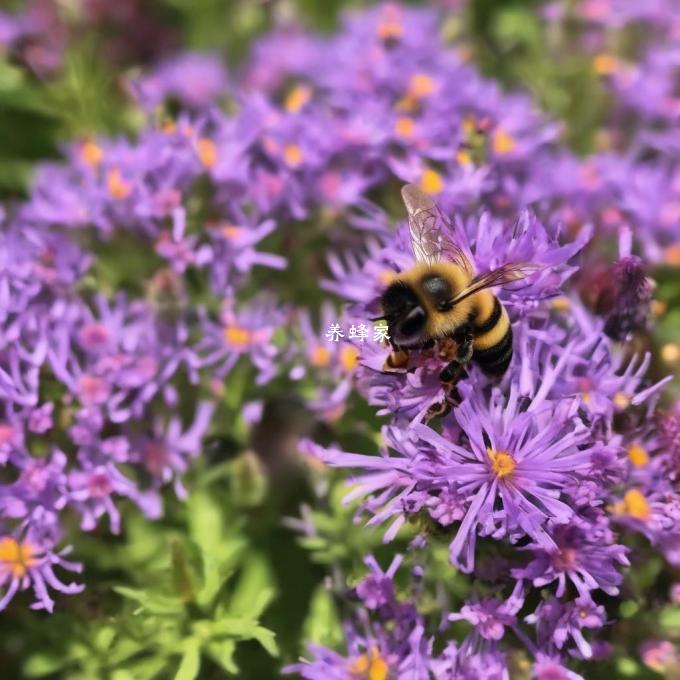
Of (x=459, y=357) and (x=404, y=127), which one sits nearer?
(x=459, y=357)

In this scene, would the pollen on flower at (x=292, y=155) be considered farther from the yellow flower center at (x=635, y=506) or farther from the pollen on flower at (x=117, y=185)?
the yellow flower center at (x=635, y=506)

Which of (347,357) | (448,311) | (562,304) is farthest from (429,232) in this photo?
(347,357)

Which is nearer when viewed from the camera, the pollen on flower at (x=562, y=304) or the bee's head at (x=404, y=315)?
the bee's head at (x=404, y=315)

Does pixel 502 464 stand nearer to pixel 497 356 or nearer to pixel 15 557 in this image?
pixel 497 356

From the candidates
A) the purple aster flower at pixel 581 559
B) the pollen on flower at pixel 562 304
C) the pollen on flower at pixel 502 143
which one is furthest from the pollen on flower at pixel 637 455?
the pollen on flower at pixel 502 143

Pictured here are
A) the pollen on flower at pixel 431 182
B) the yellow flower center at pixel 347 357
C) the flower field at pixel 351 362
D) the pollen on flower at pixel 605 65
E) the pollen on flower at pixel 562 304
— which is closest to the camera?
the flower field at pixel 351 362

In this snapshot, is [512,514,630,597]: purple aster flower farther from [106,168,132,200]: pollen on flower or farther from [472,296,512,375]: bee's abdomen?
[106,168,132,200]: pollen on flower

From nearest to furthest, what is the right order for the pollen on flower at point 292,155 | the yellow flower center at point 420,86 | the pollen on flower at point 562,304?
the pollen on flower at point 562,304 → the pollen on flower at point 292,155 → the yellow flower center at point 420,86
